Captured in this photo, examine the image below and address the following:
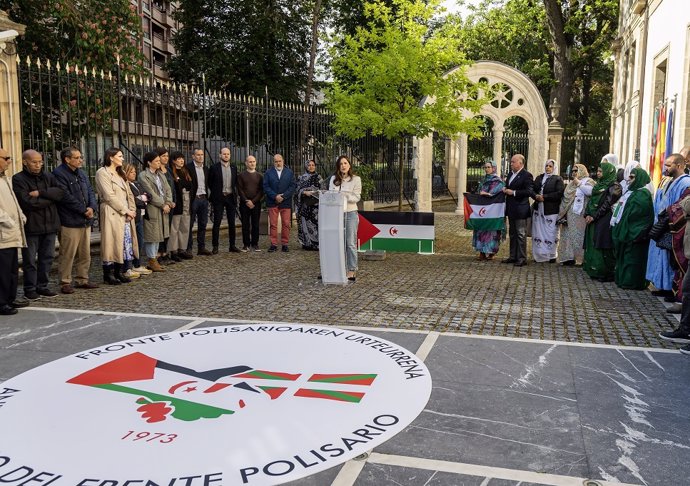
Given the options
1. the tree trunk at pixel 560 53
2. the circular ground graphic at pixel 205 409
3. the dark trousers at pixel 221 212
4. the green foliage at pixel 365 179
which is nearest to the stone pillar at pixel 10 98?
the dark trousers at pixel 221 212

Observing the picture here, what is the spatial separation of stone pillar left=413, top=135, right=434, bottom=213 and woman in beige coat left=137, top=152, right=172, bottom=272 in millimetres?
11434

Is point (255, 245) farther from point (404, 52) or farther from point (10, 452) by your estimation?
point (10, 452)

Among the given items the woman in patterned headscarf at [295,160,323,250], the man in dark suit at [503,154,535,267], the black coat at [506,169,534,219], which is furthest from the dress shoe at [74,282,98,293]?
the black coat at [506,169,534,219]

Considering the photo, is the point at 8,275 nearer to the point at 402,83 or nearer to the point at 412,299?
the point at 412,299

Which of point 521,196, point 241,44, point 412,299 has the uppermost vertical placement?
point 241,44

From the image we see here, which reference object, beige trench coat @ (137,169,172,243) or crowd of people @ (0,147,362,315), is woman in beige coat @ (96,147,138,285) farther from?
beige trench coat @ (137,169,172,243)

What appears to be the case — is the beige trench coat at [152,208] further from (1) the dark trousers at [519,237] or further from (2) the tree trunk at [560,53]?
(2) the tree trunk at [560,53]

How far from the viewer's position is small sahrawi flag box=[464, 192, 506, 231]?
10.6m

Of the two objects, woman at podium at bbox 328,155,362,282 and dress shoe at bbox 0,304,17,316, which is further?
woman at podium at bbox 328,155,362,282

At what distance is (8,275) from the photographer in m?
6.70

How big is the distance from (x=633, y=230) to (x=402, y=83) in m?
5.77

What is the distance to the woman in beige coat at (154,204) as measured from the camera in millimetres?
9219

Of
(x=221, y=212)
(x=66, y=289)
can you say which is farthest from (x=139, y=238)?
(x=221, y=212)

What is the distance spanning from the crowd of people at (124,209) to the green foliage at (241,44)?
13223 mm
